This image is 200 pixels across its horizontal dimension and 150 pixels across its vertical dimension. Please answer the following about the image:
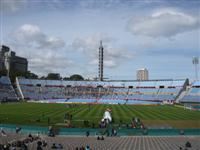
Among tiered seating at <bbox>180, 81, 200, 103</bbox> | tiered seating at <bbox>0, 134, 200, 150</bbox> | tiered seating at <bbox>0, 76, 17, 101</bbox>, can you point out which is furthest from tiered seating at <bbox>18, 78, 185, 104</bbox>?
tiered seating at <bbox>0, 134, 200, 150</bbox>

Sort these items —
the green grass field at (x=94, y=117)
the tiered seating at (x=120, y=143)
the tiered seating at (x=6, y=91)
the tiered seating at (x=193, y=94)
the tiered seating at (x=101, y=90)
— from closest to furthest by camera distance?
the tiered seating at (x=120, y=143), the green grass field at (x=94, y=117), the tiered seating at (x=193, y=94), the tiered seating at (x=6, y=91), the tiered seating at (x=101, y=90)

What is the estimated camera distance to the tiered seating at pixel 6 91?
425ft

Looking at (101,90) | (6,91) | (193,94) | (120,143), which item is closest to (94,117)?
(120,143)

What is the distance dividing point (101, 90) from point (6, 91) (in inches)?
2053

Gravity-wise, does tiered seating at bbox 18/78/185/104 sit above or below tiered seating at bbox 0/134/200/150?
above

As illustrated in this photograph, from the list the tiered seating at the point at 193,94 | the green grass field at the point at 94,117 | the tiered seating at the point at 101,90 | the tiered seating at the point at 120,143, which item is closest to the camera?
the tiered seating at the point at 120,143

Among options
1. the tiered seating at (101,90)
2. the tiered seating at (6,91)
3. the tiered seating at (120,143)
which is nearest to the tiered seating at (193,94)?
the tiered seating at (101,90)

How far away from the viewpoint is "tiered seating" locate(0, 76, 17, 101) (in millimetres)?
129525

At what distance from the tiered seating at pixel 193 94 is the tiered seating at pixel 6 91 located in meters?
74.8

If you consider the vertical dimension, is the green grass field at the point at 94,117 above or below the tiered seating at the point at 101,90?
below

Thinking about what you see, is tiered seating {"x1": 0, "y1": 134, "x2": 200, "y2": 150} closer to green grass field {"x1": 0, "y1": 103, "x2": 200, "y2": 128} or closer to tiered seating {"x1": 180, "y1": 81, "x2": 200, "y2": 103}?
green grass field {"x1": 0, "y1": 103, "x2": 200, "y2": 128}

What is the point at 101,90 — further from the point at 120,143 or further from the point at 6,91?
Result: the point at 120,143

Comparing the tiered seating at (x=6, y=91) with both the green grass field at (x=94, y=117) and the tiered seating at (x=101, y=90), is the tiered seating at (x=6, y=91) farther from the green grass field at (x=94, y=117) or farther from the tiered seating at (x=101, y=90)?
the green grass field at (x=94, y=117)

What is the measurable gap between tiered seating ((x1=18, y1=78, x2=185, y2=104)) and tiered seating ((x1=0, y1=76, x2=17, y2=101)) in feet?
19.2
